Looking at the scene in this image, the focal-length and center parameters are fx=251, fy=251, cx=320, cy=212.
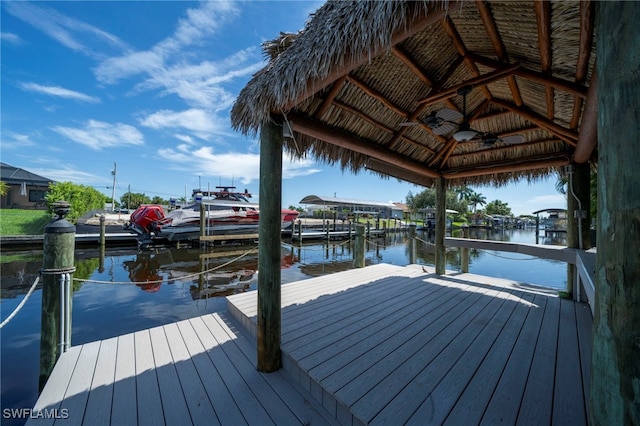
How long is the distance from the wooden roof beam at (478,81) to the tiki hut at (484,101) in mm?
16

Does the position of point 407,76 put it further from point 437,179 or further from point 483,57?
point 437,179

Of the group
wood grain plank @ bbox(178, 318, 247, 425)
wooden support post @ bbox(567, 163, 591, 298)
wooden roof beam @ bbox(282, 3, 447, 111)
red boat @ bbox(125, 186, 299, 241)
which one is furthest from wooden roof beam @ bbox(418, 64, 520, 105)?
red boat @ bbox(125, 186, 299, 241)

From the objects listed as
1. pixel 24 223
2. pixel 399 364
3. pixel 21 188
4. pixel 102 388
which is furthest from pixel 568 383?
pixel 21 188

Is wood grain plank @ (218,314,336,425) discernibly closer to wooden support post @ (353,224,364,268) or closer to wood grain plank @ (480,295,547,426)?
wood grain plank @ (480,295,547,426)

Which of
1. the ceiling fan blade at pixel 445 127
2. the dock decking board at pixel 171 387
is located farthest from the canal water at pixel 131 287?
the ceiling fan blade at pixel 445 127

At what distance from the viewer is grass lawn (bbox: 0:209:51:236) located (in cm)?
1288

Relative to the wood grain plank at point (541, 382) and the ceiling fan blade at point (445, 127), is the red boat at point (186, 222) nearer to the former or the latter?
the ceiling fan blade at point (445, 127)

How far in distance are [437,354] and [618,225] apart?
2.04 m

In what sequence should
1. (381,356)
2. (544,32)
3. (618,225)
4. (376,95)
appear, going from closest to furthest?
(618,225), (544,32), (381,356), (376,95)

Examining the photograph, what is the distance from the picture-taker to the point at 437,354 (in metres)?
2.32

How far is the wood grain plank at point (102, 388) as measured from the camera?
5.84 ft

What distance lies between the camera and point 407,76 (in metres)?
2.97

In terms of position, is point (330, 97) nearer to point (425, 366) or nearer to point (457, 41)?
point (457, 41)

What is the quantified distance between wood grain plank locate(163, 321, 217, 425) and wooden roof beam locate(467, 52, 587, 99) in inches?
157
